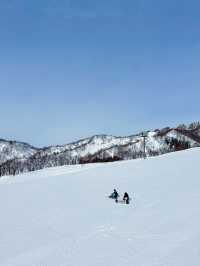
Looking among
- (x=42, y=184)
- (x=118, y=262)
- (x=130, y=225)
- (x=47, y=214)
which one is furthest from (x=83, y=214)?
(x=42, y=184)

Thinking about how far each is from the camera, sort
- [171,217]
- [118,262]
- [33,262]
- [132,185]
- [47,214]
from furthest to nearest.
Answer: [132,185] → [47,214] → [171,217] → [33,262] → [118,262]

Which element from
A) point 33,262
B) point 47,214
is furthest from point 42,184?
point 33,262

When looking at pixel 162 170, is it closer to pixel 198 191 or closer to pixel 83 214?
pixel 198 191

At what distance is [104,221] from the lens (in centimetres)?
2788

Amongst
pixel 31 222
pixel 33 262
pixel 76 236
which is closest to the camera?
pixel 33 262

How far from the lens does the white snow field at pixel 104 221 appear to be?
781 inches

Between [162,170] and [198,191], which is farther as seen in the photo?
[162,170]

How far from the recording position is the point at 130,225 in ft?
85.0

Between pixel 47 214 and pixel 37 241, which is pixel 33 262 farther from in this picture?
pixel 47 214

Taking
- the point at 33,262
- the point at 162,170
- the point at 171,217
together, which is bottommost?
the point at 33,262

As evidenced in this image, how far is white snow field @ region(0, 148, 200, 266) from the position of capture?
19.8 metres

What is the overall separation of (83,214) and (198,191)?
10231 millimetres

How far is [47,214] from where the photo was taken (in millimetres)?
32719

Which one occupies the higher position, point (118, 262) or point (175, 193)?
point (175, 193)
